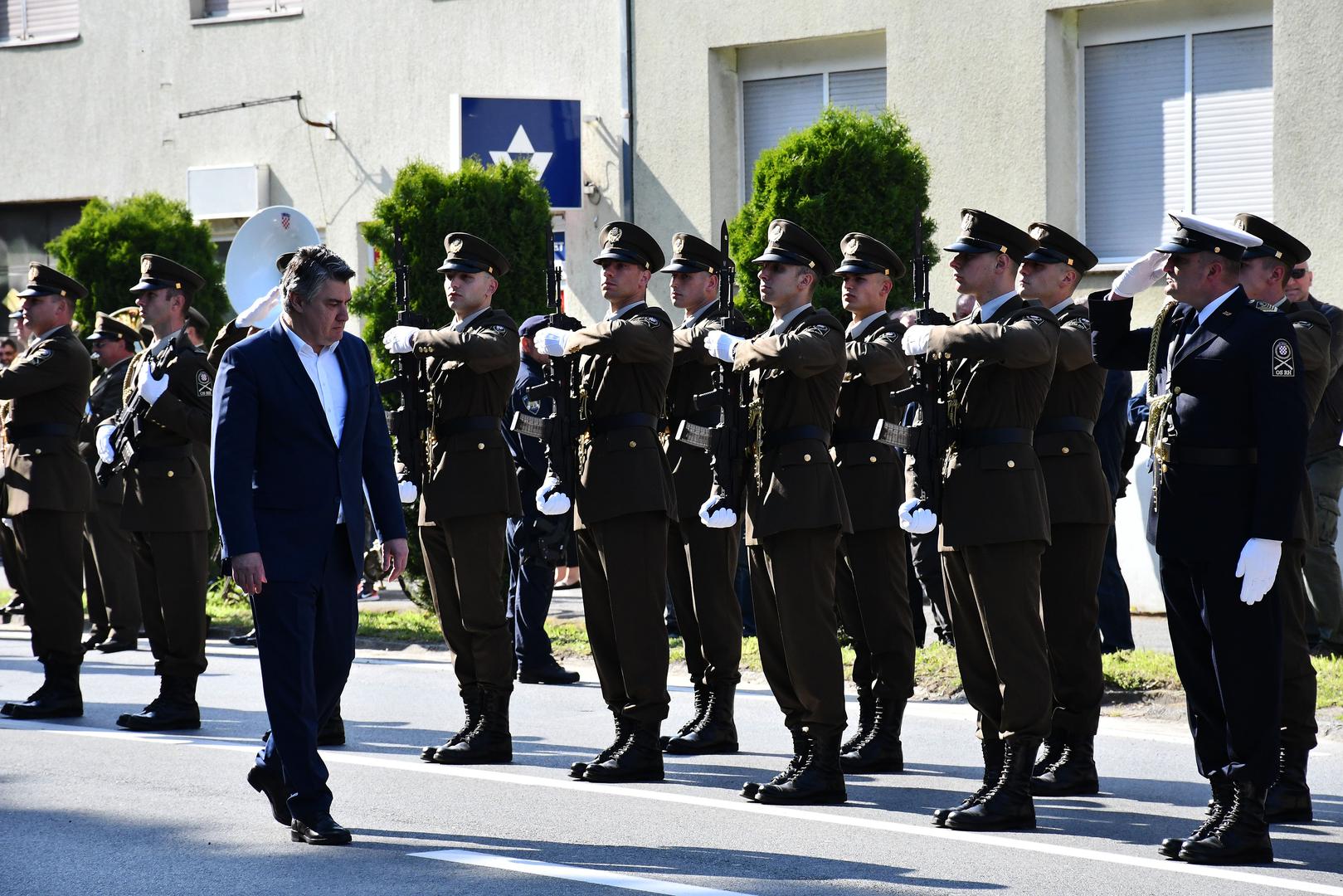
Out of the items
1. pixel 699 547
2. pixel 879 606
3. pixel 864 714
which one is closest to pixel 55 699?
pixel 699 547

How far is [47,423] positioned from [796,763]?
493 cm

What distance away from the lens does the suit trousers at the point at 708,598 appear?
884 cm

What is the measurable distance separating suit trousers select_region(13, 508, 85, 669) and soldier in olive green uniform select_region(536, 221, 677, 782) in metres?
3.17

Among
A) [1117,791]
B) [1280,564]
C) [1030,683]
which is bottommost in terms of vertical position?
[1117,791]

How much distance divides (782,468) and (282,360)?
2.06 metres

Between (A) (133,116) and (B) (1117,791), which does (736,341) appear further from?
(A) (133,116)

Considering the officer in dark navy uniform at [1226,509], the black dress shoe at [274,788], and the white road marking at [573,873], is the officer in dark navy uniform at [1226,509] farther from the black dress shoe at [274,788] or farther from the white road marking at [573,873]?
the black dress shoe at [274,788]

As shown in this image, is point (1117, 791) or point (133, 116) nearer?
point (1117, 791)

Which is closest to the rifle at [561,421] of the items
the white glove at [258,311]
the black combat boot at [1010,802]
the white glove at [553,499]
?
the white glove at [553,499]

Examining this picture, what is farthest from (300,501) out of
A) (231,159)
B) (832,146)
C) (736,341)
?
(231,159)

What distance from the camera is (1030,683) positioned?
7004mm

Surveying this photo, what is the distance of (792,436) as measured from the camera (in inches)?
302

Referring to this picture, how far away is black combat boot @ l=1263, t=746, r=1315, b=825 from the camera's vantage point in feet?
23.3

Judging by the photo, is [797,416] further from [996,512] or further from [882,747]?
[882,747]
